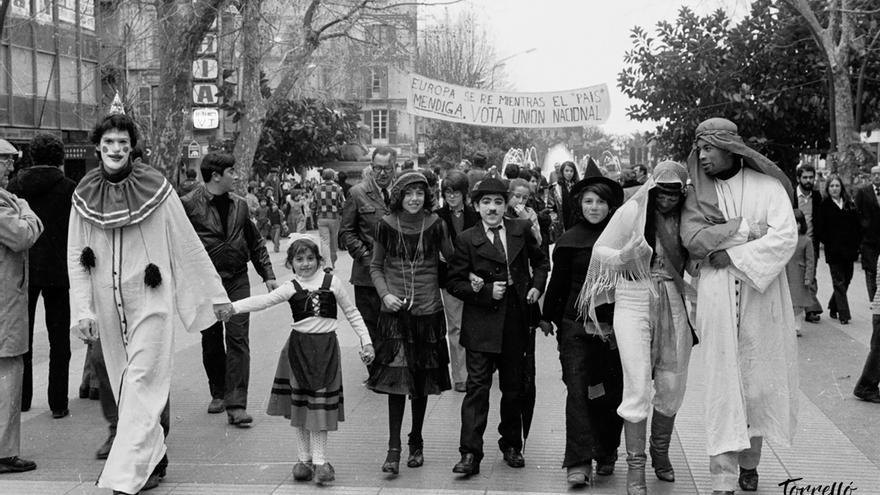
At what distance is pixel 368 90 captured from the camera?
3157 inches

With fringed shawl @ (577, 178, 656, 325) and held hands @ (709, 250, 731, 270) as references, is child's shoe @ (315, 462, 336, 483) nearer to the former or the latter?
fringed shawl @ (577, 178, 656, 325)

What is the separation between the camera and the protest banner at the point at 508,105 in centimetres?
1592

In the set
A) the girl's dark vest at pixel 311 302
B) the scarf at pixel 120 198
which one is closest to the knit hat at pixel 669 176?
the girl's dark vest at pixel 311 302

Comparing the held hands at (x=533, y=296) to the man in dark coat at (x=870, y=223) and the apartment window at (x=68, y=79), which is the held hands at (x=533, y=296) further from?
the apartment window at (x=68, y=79)

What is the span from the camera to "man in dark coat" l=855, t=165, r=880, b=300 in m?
11.8

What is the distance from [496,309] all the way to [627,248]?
0.92m

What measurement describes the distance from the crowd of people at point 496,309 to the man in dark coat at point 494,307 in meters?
0.01

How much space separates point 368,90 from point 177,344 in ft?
229

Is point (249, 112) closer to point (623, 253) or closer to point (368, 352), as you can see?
point (368, 352)

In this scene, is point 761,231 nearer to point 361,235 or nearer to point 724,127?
point 724,127

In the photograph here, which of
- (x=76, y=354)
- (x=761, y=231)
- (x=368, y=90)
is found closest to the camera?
(x=761, y=231)

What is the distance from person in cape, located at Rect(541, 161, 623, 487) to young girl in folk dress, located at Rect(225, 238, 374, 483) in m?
1.09

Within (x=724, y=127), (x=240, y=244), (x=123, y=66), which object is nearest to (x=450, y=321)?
(x=240, y=244)

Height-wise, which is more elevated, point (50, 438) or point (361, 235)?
point (361, 235)
